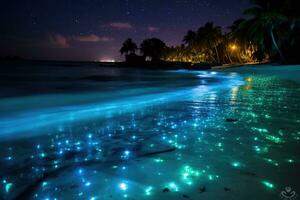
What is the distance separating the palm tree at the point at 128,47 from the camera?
9394cm

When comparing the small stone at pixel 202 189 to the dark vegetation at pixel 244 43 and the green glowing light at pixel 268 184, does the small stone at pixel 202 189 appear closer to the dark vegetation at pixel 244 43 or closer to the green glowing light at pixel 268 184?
the green glowing light at pixel 268 184

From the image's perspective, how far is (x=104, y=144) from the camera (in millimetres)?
3721

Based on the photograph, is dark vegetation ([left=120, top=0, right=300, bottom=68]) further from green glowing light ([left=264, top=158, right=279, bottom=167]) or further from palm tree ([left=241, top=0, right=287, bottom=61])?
green glowing light ([left=264, top=158, right=279, bottom=167])

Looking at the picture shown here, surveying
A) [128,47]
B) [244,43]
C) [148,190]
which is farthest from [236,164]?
[128,47]

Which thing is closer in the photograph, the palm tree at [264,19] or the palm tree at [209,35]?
the palm tree at [264,19]

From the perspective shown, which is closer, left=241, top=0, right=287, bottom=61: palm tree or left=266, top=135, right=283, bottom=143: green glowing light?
left=266, top=135, right=283, bottom=143: green glowing light

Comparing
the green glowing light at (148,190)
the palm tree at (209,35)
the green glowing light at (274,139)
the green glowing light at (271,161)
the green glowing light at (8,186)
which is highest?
the palm tree at (209,35)

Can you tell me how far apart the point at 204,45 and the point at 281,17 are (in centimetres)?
3479

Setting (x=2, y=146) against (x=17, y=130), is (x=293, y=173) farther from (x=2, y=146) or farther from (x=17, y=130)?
(x=17, y=130)

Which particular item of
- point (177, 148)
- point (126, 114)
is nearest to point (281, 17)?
point (126, 114)

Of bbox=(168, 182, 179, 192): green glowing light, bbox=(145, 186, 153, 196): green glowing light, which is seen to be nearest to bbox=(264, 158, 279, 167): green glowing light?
bbox=(168, 182, 179, 192): green glowing light

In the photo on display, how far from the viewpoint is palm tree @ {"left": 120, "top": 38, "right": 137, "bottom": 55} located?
93.9 metres

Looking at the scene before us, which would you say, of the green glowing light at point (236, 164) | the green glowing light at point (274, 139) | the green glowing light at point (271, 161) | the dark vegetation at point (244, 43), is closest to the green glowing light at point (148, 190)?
the green glowing light at point (236, 164)

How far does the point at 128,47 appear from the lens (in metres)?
94.7
